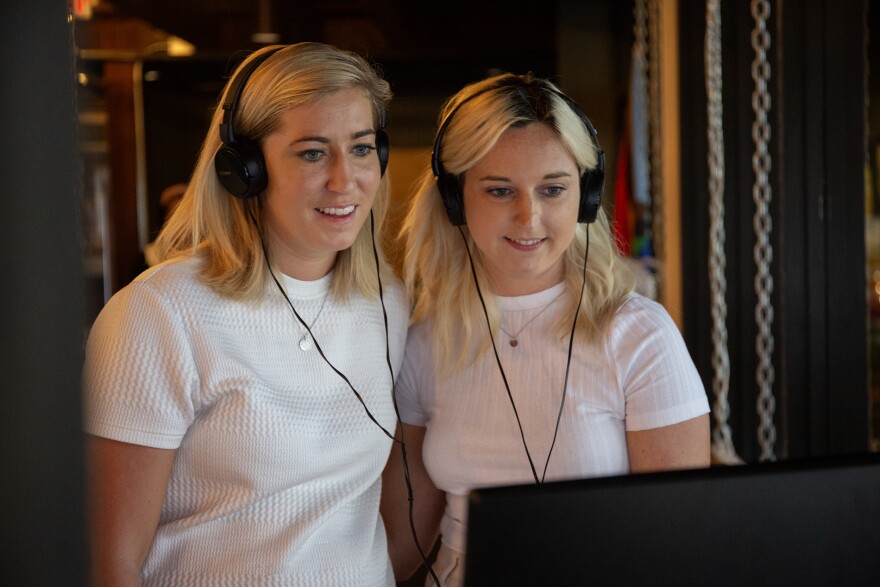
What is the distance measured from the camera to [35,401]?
358 millimetres

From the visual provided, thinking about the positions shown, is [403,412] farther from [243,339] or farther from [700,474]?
[700,474]

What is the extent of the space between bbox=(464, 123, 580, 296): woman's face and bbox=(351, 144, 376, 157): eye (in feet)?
0.64

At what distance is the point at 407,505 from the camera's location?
1670mm

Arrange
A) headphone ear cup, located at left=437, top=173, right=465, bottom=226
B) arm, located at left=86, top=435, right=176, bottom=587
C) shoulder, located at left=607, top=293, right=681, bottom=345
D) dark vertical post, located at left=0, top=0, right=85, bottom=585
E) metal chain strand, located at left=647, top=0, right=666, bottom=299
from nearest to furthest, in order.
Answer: dark vertical post, located at left=0, top=0, right=85, bottom=585
arm, located at left=86, top=435, right=176, bottom=587
shoulder, located at left=607, top=293, right=681, bottom=345
headphone ear cup, located at left=437, top=173, right=465, bottom=226
metal chain strand, located at left=647, top=0, right=666, bottom=299

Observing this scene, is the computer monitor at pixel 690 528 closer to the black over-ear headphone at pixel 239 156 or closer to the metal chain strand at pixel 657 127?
the black over-ear headphone at pixel 239 156

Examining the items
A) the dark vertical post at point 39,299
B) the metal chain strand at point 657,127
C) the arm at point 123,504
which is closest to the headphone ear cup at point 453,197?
the arm at point 123,504

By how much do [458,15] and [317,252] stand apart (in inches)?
176

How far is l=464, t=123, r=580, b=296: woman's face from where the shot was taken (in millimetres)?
1509

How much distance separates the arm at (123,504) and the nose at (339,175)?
1.52 feet

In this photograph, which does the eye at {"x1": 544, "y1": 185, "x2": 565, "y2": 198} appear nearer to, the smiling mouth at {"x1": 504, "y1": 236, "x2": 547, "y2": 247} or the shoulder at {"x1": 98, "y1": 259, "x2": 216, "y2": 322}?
the smiling mouth at {"x1": 504, "y1": 236, "x2": 547, "y2": 247}

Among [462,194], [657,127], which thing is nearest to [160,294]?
[462,194]

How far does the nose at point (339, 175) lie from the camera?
4.54ft

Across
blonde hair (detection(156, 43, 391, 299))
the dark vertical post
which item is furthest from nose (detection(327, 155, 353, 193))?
the dark vertical post

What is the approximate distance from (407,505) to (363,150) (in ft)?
2.16
